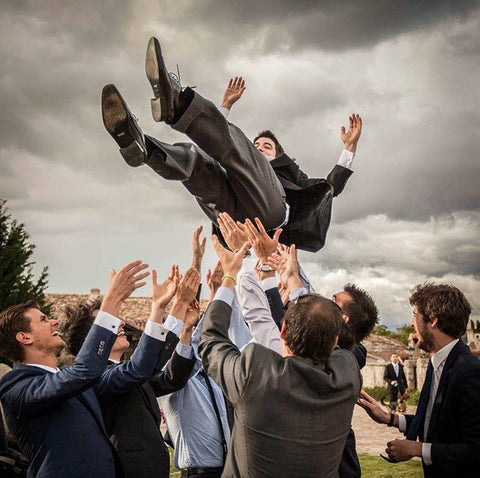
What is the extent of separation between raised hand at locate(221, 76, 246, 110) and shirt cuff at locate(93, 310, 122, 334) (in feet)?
7.68

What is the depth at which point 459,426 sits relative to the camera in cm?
309

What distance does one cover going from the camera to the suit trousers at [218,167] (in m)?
4.09

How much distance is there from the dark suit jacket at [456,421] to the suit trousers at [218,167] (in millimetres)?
1988

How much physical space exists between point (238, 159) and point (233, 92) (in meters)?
0.83

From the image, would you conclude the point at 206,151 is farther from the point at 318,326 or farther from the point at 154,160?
the point at 318,326

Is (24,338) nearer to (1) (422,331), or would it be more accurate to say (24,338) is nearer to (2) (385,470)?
(1) (422,331)

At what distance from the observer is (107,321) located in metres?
3.14

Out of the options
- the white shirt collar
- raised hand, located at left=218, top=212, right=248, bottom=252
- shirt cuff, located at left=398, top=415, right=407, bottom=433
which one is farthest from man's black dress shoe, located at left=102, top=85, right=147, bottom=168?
shirt cuff, located at left=398, top=415, right=407, bottom=433

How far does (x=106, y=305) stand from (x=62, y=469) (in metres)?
0.88

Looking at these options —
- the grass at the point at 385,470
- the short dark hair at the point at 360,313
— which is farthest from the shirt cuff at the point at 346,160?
the grass at the point at 385,470

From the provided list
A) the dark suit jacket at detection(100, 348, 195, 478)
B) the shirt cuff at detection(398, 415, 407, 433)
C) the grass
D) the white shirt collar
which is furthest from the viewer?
the grass

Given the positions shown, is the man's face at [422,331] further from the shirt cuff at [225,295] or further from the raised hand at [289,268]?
the shirt cuff at [225,295]

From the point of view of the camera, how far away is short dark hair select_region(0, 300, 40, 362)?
3.39 m

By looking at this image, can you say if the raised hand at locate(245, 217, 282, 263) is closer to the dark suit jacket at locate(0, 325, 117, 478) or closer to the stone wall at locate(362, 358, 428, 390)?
the dark suit jacket at locate(0, 325, 117, 478)
